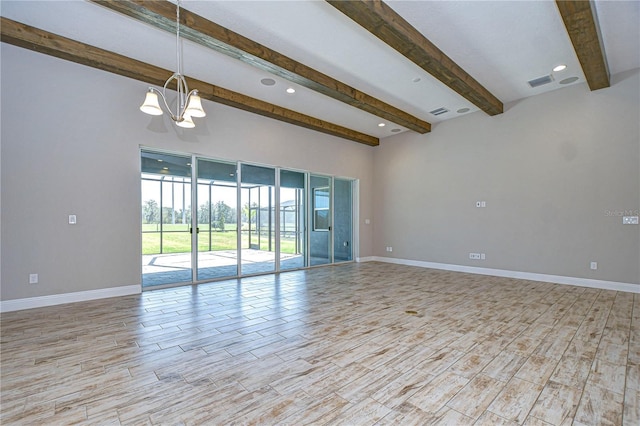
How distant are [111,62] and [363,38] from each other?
140 inches

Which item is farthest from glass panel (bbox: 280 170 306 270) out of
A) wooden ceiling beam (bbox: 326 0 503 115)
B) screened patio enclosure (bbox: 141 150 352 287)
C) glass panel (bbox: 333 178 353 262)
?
wooden ceiling beam (bbox: 326 0 503 115)

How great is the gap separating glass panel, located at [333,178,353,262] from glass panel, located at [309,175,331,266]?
0.78ft

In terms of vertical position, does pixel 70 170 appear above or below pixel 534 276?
above

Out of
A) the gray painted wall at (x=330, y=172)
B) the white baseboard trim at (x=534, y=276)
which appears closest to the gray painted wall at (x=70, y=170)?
the gray painted wall at (x=330, y=172)

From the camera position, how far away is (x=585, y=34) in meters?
3.44

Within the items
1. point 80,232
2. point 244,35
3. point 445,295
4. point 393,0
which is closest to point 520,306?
point 445,295

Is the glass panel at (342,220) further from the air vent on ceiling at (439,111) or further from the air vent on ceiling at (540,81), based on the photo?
the air vent on ceiling at (540,81)

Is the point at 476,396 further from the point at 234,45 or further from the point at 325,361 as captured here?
the point at 234,45

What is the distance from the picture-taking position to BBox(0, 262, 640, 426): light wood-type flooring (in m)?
1.83

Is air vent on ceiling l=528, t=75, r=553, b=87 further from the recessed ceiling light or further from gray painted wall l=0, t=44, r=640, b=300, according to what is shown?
gray painted wall l=0, t=44, r=640, b=300

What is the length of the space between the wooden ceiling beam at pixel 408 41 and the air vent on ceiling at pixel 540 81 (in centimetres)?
76

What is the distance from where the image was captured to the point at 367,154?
855 centimetres

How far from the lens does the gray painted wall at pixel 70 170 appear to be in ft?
12.5

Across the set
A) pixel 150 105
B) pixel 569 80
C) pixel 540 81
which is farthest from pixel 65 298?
pixel 569 80
